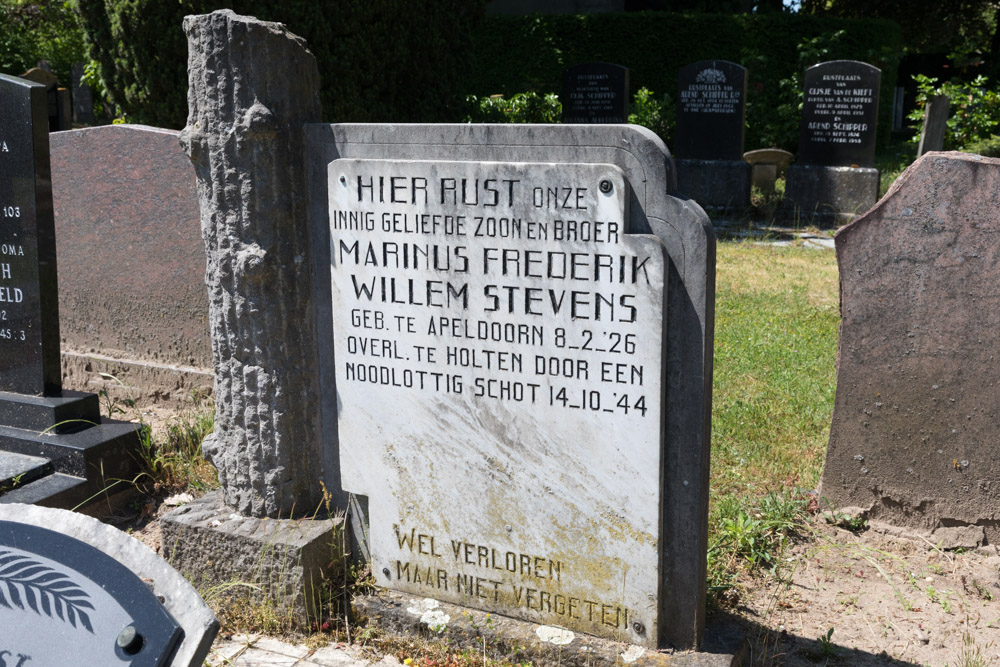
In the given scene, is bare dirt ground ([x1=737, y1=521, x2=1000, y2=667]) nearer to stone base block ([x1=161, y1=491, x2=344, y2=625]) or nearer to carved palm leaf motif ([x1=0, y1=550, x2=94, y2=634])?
stone base block ([x1=161, y1=491, x2=344, y2=625])

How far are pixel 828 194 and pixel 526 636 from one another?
9.55 meters

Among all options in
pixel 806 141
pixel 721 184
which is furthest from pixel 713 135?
pixel 806 141

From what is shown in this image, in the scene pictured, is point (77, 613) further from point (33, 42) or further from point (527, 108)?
point (33, 42)

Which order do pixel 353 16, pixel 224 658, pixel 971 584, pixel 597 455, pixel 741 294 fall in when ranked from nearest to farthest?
1. pixel 597 455
2. pixel 224 658
3. pixel 971 584
4. pixel 741 294
5. pixel 353 16

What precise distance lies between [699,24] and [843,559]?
632 inches

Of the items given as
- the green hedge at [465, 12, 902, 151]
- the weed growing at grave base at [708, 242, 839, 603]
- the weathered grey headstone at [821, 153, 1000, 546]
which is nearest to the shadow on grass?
the weed growing at grave base at [708, 242, 839, 603]

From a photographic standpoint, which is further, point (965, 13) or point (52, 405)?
point (965, 13)

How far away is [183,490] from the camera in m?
4.05

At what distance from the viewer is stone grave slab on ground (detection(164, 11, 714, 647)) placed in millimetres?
2456

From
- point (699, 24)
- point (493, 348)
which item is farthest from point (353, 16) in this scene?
point (699, 24)

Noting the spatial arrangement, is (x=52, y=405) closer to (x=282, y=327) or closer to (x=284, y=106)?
(x=282, y=327)

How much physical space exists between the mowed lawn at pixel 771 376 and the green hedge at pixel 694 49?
32.4 ft

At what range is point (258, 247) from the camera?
2857mm

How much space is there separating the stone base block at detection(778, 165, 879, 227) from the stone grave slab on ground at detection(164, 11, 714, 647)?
29.3 feet
